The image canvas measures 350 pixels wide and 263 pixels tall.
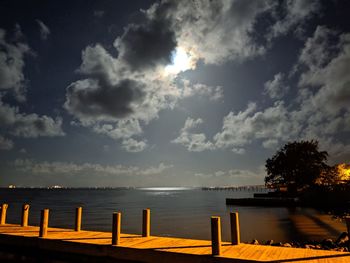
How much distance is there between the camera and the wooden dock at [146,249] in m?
8.91

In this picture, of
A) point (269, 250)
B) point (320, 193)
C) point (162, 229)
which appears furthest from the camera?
point (320, 193)

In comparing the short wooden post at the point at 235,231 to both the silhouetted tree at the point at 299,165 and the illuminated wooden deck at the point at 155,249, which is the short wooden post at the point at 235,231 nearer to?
the illuminated wooden deck at the point at 155,249

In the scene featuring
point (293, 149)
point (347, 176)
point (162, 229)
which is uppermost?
point (293, 149)

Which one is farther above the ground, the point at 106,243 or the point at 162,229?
the point at 106,243

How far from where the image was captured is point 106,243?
35.8 ft

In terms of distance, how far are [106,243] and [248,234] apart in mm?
20043

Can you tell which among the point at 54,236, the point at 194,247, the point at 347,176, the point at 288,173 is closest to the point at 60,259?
the point at 54,236

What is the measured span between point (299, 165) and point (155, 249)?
2694 inches

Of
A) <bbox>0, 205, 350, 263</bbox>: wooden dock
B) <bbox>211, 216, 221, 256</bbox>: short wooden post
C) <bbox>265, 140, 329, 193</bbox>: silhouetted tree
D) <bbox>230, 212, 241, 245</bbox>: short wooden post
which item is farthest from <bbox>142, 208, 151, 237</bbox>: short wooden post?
<bbox>265, 140, 329, 193</bbox>: silhouetted tree

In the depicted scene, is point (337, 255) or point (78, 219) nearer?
point (337, 255)

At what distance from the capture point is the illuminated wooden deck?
880 cm

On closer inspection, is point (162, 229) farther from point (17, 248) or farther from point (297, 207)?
point (297, 207)

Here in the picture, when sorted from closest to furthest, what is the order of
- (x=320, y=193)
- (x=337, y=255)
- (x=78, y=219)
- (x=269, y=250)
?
(x=337, y=255)
(x=269, y=250)
(x=78, y=219)
(x=320, y=193)

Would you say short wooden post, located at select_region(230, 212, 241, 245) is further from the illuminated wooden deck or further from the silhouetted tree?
the silhouetted tree
